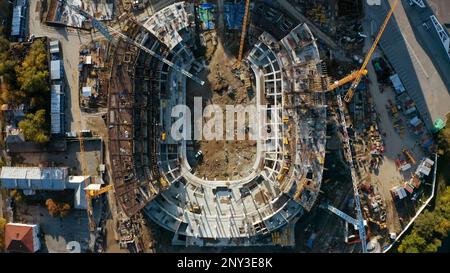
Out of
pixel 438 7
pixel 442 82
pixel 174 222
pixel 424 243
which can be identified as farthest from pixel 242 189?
pixel 438 7

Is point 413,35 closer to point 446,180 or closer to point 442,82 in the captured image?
point 442,82

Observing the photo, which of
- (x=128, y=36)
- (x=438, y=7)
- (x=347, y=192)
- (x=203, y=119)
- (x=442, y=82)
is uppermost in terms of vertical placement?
(x=438, y=7)

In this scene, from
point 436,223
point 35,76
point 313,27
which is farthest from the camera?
point 313,27

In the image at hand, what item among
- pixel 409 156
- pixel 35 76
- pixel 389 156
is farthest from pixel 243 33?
pixel 35 76

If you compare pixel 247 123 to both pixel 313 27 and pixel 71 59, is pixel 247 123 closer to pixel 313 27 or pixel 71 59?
pixel 313 27

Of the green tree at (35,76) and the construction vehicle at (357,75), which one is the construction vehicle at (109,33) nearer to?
→ the green tree at (35,76)

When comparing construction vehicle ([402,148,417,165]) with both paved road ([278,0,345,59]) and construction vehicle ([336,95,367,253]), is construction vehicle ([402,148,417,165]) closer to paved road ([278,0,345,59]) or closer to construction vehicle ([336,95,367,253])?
construction vehicle ([336,95,367,253])
